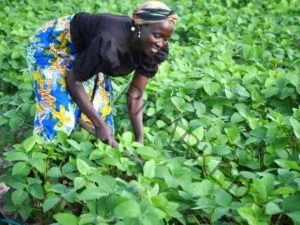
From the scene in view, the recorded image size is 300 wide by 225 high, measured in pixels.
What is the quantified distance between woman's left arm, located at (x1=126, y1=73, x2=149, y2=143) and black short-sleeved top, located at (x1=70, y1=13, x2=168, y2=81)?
67 mm

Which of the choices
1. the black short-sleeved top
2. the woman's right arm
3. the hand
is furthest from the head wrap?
the hand

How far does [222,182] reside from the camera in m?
2.34

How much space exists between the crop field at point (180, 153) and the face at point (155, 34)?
0.45 m

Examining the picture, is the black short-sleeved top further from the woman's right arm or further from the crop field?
the crop field

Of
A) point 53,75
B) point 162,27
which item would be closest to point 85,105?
point 53,75

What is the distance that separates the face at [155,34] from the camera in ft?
8.28

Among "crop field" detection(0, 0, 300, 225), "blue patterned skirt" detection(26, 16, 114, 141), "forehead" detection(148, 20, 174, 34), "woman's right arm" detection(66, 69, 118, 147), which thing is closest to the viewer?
"crop field" detection(0, 0, 300, 225)

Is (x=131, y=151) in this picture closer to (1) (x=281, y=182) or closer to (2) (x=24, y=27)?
(1) (x=281, y=182)

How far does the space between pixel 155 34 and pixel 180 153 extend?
2.24 feet

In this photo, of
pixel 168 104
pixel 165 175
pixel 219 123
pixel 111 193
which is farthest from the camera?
pixel 168 104

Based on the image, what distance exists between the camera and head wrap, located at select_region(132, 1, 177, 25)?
99.2 inches

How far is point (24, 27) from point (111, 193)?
344 centimetres

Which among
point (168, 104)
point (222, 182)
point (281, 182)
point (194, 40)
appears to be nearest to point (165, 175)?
point (222, 182)

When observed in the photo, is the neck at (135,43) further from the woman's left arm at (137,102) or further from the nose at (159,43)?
the woman's left arm at (137,102)
